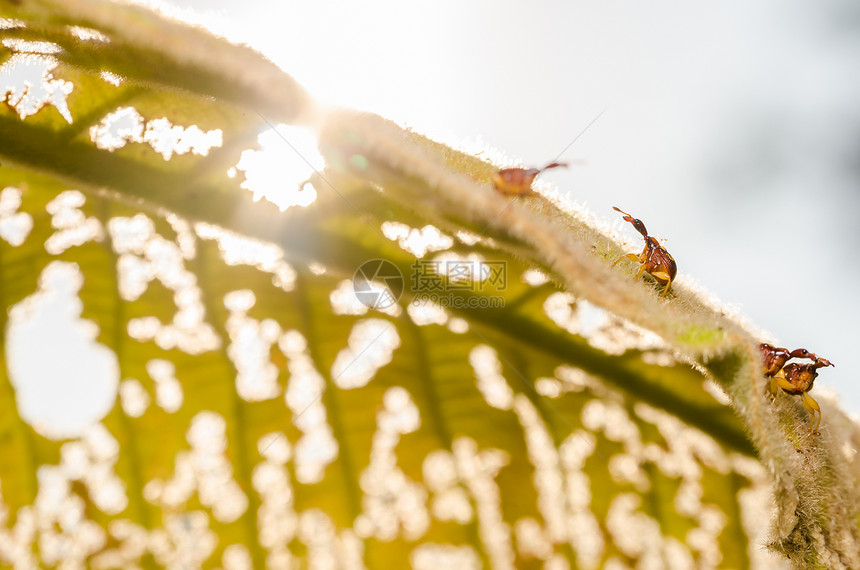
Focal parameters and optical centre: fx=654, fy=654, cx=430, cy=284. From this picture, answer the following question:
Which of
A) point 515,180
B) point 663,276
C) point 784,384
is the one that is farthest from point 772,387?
point 515,180

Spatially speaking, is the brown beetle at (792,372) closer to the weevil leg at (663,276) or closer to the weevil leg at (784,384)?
the weevil leg at (784,384)

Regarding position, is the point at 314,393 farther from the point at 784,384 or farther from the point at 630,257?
the point at 784,384

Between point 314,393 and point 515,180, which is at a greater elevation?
point 515,180

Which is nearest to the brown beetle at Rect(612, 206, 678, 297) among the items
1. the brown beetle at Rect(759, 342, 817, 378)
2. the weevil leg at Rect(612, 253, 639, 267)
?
the weevil leg at Rect(612, 253, 639, 267)

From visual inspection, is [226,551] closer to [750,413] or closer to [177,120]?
[177,120]

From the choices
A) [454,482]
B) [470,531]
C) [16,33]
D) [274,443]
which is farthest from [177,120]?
[470,531]
